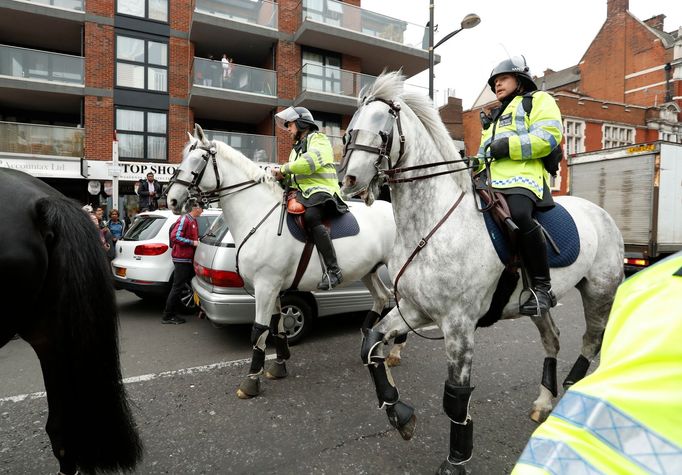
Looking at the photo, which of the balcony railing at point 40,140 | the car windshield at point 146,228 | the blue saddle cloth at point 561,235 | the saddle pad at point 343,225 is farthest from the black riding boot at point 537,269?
the balcony railing at point 40,140

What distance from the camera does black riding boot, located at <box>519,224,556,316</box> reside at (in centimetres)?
267

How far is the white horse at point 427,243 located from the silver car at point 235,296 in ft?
7.60

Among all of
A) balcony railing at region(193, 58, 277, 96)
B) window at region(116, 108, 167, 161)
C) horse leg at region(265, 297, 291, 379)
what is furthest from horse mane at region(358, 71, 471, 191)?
window at region(116, 108, 167, 161)

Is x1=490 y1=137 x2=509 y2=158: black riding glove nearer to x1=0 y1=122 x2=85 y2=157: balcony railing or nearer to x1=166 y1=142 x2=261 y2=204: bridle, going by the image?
x1=166 y1=142 x2=261 y2=204: bridle

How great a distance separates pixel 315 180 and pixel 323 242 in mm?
698

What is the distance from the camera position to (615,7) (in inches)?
1357

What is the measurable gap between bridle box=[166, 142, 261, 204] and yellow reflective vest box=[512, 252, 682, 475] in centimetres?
386

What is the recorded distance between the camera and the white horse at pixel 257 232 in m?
3.94

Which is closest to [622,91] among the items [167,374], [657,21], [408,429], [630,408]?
[657,21]

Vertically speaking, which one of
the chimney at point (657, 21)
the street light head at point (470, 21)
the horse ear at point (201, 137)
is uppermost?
the chimney at point (657, 21)

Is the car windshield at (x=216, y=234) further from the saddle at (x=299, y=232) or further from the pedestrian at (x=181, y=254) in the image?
the saddle at (x=299, y=232)

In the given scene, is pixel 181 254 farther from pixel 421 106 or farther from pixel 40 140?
pixel 40 140

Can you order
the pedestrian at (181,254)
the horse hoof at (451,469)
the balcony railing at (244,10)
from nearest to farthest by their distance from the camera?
the horse hoof at (451,469) → the pedestrian at (181,254) → the balcony railing at (244,10)

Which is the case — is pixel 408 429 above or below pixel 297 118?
below
